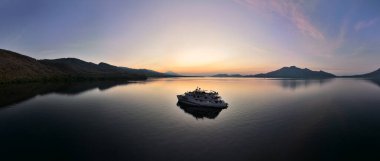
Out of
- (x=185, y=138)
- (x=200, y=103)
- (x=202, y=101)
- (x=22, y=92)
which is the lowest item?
(x=185, y=138)

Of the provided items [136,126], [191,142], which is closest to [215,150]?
[191,142]

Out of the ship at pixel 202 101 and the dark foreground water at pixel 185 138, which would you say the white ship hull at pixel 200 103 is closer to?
the ship at pixel 202 101

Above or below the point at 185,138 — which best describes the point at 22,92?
above

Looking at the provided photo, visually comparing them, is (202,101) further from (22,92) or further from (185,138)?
(22,92)

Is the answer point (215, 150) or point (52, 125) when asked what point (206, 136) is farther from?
point (52, 125)

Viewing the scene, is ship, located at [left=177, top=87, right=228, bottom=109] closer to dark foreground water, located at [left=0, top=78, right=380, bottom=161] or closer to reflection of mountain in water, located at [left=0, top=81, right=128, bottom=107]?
dark foreground water, located at [left=0, top=78, right=380, bottom=161]

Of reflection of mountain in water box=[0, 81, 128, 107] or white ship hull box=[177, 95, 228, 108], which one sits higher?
reflection of mountain in water box=[0, 81, 128, 107]

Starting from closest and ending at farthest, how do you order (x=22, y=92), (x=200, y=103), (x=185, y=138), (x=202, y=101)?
(x=185, y=138)
(x=200, y=103)
(x=202, y=101)
(x=22, y=92)

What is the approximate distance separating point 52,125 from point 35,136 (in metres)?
8.92

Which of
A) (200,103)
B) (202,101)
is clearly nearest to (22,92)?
(200,103)

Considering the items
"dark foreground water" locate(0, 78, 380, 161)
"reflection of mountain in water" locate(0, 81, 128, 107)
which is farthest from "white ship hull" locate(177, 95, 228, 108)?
"reflection of mountain in water" locate(0, 81, 128, 107)

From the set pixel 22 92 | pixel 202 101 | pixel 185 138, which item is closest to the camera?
pixel 185 138

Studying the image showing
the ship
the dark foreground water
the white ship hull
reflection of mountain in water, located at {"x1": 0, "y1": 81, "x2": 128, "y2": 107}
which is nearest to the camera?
the dark foreground water

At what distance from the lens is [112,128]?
43781mm
